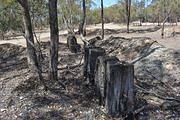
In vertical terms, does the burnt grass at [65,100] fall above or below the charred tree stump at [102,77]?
below

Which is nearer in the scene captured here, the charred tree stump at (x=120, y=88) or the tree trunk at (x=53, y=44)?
the charred tree stump at (x=120, y=88)

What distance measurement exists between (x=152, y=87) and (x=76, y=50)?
31.0 ft

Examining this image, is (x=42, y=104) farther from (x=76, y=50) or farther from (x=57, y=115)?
(x=76, y=50)

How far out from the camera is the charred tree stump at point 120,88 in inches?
275

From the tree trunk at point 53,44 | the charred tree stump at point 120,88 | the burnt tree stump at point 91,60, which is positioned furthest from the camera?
the tree trunk at point 53,44

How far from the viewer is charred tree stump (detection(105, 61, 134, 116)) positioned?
6992 millimetres

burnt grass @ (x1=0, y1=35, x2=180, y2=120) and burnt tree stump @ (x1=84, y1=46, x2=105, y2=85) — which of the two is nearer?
burnt grass @ (x1=0, y1=35, x2=180, y2=120)

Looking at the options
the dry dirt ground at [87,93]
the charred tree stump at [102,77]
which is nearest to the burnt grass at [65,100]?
the dry dirt ground at [87,93]

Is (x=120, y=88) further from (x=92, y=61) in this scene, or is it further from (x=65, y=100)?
(x=92, y=61)

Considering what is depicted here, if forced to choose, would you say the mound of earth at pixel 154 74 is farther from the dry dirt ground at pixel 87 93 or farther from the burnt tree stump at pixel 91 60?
the burnt tree stump at pixel 91 60

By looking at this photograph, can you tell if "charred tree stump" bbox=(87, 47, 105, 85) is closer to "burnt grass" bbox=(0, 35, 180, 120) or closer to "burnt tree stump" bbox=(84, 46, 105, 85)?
"burnt tree stump" bbox=(84, 46, 105, 85)

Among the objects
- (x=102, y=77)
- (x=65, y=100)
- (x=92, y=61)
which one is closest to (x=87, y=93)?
(x=65, y=100)

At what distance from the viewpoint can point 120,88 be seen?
23.1ft

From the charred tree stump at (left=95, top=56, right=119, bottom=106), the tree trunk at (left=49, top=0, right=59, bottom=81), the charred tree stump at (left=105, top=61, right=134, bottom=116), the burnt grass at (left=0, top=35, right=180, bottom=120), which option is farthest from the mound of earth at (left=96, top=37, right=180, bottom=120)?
the tree trunk at (left=49, top=0, right=59, bottom=81)
